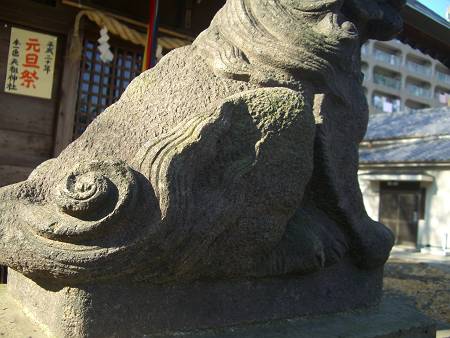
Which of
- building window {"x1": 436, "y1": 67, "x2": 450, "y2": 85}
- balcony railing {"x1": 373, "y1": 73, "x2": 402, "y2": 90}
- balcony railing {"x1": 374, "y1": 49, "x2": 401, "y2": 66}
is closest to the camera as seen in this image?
balcony railing {"x1": 374, "y1": 49, "x2": 401, "y2": 66}

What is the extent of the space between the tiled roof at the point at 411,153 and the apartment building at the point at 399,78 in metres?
15.6

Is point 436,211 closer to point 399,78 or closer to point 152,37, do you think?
point 152,37

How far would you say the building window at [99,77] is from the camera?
4.51 meters

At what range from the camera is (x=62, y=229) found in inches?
49.2

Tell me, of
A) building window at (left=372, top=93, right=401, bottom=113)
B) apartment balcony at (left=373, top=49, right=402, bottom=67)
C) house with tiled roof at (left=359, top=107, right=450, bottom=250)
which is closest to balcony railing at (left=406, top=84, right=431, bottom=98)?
building window at (left=372, top=93, right=401, bottom=113)

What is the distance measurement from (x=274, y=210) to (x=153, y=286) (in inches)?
19.0

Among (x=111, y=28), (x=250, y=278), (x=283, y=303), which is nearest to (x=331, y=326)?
(x=283, y=303)

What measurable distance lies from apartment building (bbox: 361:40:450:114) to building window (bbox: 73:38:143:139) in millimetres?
25051

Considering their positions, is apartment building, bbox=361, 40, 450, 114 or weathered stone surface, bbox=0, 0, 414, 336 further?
apartment building, bbox=361, 40, 450, 114

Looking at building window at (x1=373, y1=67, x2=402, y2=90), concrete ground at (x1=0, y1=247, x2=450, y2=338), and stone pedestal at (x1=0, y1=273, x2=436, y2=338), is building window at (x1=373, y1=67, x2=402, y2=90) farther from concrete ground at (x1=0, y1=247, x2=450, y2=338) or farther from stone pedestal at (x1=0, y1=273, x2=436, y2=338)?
stone pedestal at (x1=0, y1=273, x2=436, y2=338)

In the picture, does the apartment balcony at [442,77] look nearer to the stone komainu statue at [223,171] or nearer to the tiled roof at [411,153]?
the tiled roof at [411,153]

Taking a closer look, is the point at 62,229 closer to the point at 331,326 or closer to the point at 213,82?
the point at 213,82

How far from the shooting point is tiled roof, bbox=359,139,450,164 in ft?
36.1

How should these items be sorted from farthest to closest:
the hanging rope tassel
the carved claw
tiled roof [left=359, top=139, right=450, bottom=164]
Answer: tiled roof [left=359, top=139, right=450, bottom=164]
the hanging rope tassel
the carved claw
